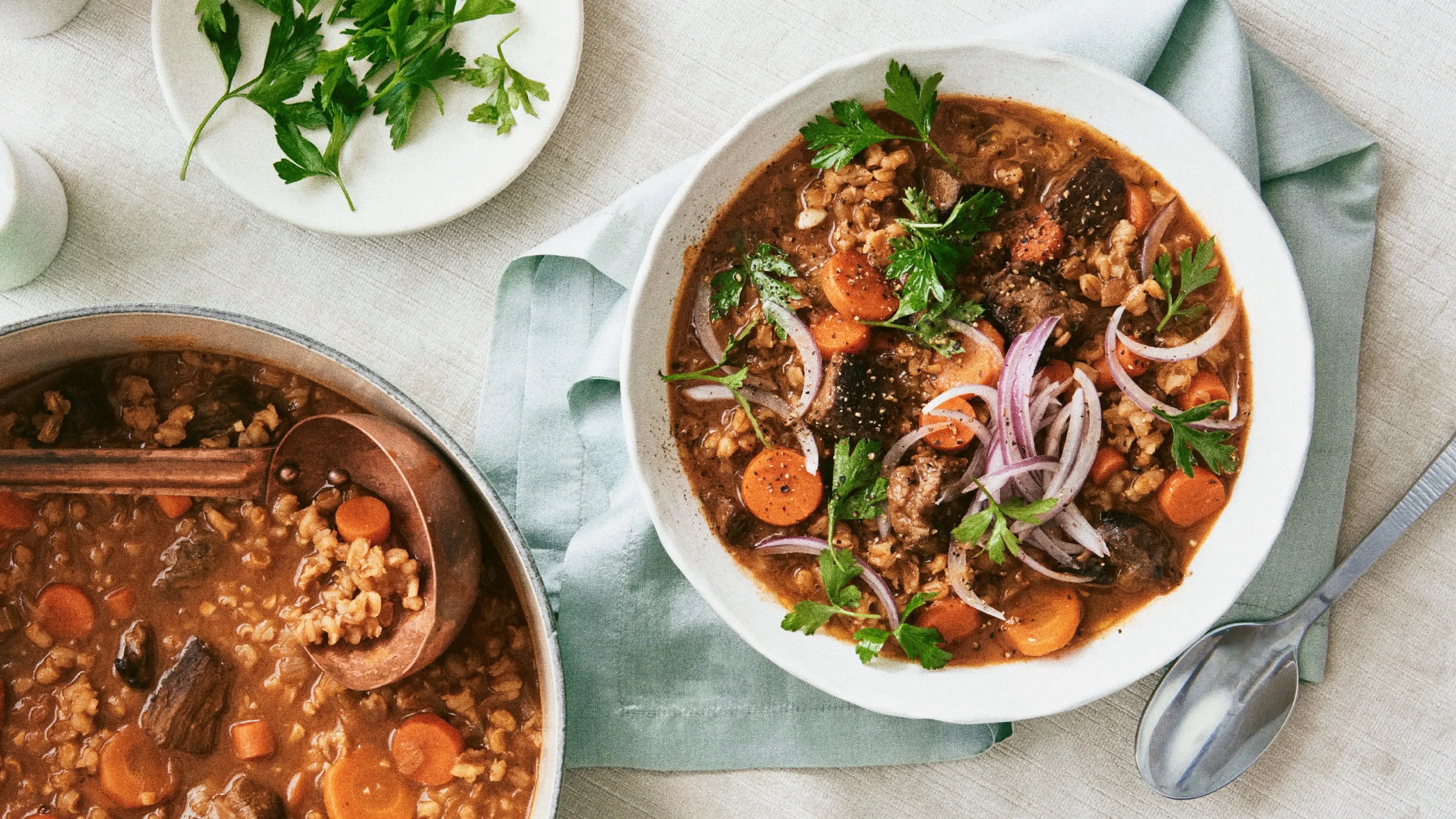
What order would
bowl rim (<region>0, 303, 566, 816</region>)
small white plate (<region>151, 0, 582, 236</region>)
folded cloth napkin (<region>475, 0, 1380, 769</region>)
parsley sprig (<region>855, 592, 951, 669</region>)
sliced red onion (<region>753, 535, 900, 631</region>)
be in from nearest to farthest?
bowl rim (<region>0, 303, 566, 816</region>) < parsley sprig (<region>855, 592, 951, 669</region>) < sliced red onion (<region>753, 535, 900, 631</region>) < folded cloth napkin (<region>475, 0, 1380, 769</region>) < small white plate (<region>151, 0, 582, 236</region>)

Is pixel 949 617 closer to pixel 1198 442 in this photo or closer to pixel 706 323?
pixel 1198 442

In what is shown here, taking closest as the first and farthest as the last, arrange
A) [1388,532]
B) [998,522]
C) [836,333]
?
1. [998,522]
2. [836,333]
3. [1388,532]

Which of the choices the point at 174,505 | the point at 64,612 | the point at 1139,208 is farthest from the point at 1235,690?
the point at 64,612

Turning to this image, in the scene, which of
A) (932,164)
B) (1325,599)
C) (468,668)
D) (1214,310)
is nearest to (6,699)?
(468,668)

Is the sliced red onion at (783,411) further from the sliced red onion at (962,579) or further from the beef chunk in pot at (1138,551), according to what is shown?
the beef chunk in pot at (1138,551)

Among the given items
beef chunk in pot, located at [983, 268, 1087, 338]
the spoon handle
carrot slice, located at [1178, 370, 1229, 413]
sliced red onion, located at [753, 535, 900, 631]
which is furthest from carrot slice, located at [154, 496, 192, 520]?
the spoon handle

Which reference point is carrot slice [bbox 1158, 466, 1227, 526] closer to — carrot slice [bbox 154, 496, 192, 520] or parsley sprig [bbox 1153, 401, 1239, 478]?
parsley sprig [bbox 1153, 401, 1239, 478]
